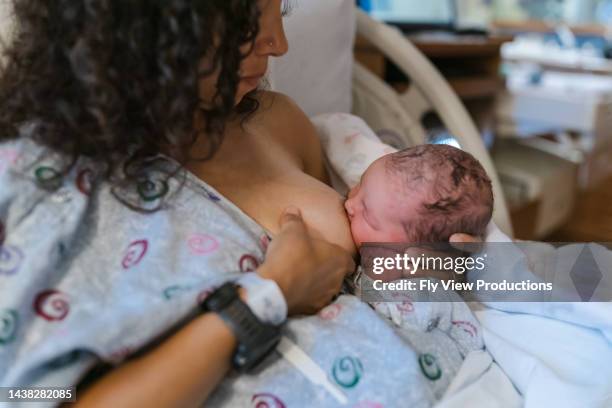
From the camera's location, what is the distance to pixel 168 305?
1.98 feet

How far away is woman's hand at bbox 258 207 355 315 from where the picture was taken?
675 millimetres

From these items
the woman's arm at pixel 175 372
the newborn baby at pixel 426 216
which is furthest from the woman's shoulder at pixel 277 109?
the woman's arm at pixel 175 372

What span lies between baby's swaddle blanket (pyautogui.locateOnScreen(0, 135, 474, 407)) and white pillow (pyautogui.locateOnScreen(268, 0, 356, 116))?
0.48 m

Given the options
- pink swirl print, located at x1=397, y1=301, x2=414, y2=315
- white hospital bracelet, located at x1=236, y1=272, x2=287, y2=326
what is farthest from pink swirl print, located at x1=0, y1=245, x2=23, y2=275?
pink swirl print, located at x1=397, y1=301, x2=414, y2=315

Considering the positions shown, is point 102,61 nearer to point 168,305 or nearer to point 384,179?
point 168,305

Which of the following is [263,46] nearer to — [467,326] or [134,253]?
[134,253]

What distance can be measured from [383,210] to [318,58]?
1.58 ft

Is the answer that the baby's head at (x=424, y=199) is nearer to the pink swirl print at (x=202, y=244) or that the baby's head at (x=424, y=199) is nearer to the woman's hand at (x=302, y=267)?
the woman's hand at (x=302, y=267)

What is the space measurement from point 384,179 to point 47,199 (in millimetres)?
450

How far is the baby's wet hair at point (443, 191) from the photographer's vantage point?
819mm

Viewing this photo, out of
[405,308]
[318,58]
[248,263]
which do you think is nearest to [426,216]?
[405,308]

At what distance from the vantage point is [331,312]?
2.42ft

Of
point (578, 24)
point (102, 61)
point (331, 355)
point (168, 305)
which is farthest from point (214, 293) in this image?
point (578, 24)

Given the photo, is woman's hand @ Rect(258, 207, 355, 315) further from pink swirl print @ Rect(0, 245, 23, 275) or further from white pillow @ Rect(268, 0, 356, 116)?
white pillow @ Rect(268, 0, 356, 116)
